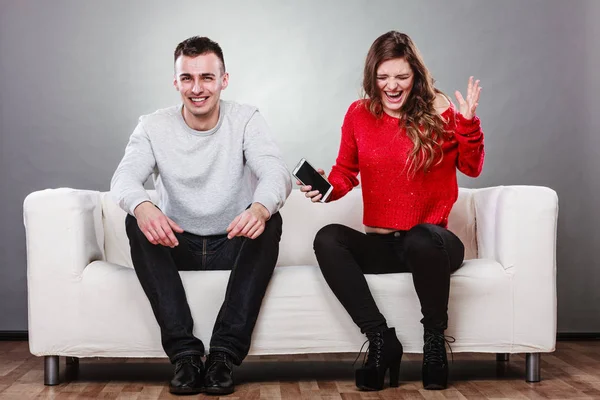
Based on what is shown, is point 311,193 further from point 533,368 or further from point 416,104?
point 533,368

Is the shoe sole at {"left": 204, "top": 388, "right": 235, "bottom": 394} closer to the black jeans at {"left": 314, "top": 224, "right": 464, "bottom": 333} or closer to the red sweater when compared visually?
the black jeans at {"left": 314, "top": 224, "right": 464, "bottom": 333}

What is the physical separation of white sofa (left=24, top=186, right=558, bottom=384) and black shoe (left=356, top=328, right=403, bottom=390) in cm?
13

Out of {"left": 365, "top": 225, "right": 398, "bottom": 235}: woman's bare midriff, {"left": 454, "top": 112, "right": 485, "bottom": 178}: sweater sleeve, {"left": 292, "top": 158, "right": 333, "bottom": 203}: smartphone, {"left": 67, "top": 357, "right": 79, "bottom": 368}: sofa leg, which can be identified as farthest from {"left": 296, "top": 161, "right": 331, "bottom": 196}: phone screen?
{"left": 67, "top": 357, "right": 79, "bottom": 368}: sofa leg

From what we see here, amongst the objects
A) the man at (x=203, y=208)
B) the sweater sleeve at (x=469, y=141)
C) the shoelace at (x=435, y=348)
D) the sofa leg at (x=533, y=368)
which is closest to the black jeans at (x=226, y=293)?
the man at (x=203, y=208)

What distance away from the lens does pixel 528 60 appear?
345 centimetres

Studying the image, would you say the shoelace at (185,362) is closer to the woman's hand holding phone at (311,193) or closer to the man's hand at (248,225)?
the man's hand at (248,225)

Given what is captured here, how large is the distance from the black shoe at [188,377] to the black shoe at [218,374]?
27 millimetres

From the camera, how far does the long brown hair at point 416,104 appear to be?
2.36 metres

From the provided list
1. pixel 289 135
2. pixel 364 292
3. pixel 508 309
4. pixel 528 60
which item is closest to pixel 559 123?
pixel 528 60

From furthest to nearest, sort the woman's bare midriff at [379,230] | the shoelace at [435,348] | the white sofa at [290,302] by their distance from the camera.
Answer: the woman's bare midriff at [379,230]
the white sofa at [290,302]
the shoelace at [435,348]

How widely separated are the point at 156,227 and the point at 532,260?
1.08 m

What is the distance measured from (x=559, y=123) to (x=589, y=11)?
494 mm

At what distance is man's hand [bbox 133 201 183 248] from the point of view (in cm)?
209

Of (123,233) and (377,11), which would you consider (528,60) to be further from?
(123,233)
